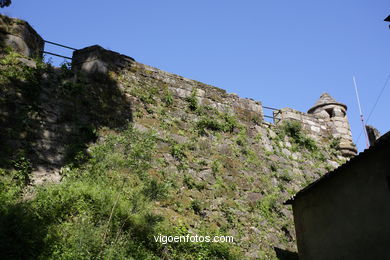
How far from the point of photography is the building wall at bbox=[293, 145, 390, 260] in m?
6.45

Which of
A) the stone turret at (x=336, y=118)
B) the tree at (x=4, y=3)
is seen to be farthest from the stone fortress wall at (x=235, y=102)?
the tree at (x=4, y=3)

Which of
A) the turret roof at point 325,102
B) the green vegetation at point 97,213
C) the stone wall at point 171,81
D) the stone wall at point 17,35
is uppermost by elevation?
the turret roof at point 325,102

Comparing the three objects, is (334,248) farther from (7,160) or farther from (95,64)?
(95,64)

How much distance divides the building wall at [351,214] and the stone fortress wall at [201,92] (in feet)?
14.3

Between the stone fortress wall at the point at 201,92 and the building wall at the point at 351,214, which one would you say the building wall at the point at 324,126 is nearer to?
the stone fortress wall at the point at 201,92

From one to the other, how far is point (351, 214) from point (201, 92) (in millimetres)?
5937

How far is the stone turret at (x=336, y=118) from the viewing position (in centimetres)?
1292

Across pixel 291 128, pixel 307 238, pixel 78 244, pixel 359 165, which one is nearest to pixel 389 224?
pixel 359 165

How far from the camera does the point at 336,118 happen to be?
13.5m

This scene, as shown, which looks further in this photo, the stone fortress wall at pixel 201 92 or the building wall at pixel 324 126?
the building wall at pixel 324 126

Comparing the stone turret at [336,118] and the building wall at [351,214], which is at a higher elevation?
the stone turret at [336,118]

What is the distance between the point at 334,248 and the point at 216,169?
3521mm

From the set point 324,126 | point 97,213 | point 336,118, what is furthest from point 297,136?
point 97,213

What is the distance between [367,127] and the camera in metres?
12.7
